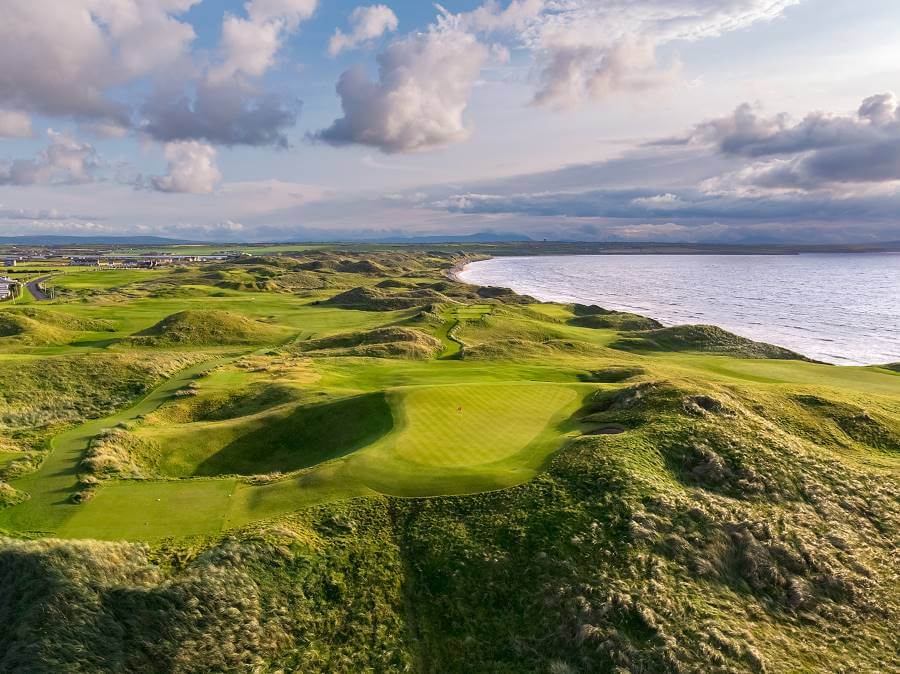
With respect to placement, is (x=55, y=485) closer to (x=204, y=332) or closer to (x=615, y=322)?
(x=204, y=332)

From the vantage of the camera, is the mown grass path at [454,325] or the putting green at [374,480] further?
the mown grass path at [454,325]

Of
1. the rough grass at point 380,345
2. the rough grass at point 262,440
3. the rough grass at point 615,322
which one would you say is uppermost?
the rough grass at point 262,440

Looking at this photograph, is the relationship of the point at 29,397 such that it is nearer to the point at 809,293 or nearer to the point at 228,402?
the point at 228,402

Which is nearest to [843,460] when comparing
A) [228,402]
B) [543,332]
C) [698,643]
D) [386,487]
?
[698,643]

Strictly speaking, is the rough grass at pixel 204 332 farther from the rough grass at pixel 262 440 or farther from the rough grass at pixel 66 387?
the rough grass at pixel 262 440

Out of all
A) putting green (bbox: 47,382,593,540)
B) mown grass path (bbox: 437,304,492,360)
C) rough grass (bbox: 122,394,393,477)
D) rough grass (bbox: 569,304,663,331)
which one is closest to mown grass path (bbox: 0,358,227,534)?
putting green (bbox: 47,382,593,540)

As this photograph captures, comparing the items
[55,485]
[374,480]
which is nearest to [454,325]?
[374,480]

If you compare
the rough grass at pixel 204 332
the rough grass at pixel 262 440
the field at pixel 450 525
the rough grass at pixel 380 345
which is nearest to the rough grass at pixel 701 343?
the rough grass at pixel 380 345

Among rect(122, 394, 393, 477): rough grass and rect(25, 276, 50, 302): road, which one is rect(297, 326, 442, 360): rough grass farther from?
rect(25, 276, 50, 302): road
